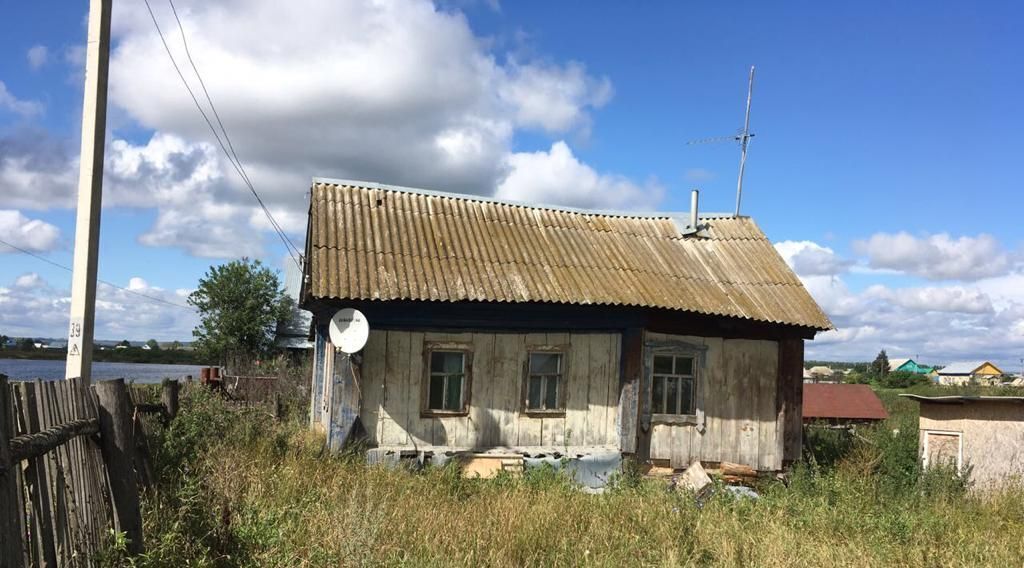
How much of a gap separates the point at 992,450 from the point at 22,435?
12328 mm

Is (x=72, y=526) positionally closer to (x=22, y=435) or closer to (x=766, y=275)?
(x=22, y=435)

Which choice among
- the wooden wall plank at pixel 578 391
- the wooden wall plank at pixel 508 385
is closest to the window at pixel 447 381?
the wooden wall plank at pixel 508 385

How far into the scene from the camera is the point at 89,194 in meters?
6.21

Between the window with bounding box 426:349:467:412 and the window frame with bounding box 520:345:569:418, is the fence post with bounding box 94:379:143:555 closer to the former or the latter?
the window with bounding box 426:349:467:412

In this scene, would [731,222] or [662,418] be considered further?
[731,222]

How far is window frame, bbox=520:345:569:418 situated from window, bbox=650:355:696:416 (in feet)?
4.77

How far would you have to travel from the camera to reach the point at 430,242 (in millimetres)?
11031

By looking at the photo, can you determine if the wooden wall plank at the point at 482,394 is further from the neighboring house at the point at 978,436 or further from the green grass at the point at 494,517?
the neighboring house at the point at 978,436

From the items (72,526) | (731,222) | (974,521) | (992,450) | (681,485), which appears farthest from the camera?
(731,222)

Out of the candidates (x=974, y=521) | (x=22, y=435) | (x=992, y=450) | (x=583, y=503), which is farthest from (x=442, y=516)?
(x=992, y=450)

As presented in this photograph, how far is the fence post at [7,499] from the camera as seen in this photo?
2559mm

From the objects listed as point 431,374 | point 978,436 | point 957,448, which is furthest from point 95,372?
point 978,436

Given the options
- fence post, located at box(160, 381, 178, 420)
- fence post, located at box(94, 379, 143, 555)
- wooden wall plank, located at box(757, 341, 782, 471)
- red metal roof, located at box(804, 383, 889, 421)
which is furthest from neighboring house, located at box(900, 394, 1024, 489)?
red metal roof, located at box(804, 383, 889, 421)

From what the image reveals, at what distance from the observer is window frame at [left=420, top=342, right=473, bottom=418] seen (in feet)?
33.2
